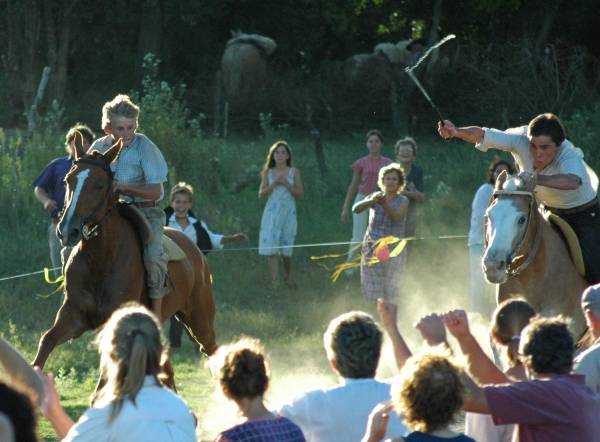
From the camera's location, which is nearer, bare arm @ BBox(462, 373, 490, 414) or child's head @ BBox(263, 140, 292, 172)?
bare arm @ BBox(462, 373, 490, 414)

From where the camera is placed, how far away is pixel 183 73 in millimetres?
37375

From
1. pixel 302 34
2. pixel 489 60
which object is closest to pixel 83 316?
→ pixel 489 60

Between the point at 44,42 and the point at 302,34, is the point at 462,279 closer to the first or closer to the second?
the point at 302,34

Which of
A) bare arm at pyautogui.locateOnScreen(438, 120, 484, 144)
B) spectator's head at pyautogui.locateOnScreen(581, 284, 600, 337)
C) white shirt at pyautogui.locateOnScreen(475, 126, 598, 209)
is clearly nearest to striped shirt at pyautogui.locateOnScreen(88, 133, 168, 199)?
bare arm at pyautogui.locateOnScreen(438, 120, 484, 144)

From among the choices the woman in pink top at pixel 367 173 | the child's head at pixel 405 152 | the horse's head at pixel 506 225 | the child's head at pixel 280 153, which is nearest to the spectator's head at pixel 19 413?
the horse's head at pixel 506 225

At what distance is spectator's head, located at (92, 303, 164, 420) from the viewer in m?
5.23

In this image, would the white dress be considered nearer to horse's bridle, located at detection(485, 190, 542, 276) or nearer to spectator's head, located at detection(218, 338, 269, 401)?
horse's bridle, located at detection(485, 190, 542, 276)

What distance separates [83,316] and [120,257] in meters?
0.53

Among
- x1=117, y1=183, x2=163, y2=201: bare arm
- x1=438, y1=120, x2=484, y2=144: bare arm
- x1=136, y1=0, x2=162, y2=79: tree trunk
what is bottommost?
x1=117, y1=183, x2=163, y2=201: bare arm

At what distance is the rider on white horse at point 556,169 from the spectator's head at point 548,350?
353 centimetres

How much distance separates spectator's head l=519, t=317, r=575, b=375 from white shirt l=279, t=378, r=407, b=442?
63cm

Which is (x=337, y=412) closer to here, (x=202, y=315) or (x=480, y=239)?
(x=202, y=315)

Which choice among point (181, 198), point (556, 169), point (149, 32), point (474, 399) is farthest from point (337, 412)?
point (149, 32)

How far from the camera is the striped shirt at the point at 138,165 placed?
10586 mm
